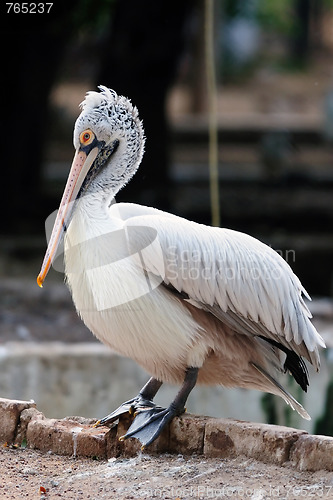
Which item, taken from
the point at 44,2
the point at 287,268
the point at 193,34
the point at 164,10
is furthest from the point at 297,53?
the point at 287,268

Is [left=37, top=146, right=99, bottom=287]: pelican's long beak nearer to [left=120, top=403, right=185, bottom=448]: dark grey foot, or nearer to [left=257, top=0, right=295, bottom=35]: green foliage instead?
[left=120, top=403, right=185, bottom=448]: dark grey foot

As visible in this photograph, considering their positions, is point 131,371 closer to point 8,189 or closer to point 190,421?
point 190,421

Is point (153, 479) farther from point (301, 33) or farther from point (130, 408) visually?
point (301, 33)

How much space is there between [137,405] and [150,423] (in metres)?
0.31

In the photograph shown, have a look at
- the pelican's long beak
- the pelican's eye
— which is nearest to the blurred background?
the pelican's long beak

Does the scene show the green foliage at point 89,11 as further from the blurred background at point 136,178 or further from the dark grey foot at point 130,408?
the dark grey foot at point 130,408

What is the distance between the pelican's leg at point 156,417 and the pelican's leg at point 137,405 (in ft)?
0.35

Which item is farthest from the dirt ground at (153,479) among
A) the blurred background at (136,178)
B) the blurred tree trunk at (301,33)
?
the blurred tree trunk at (301,33)

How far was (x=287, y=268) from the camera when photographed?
4.45 meters

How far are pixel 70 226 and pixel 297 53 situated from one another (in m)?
27.4

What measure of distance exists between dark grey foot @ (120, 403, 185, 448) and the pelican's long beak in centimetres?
84

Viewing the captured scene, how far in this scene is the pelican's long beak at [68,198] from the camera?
429 cm

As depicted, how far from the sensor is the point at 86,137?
4.50 meters

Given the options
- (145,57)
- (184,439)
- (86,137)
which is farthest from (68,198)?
(145,57)
